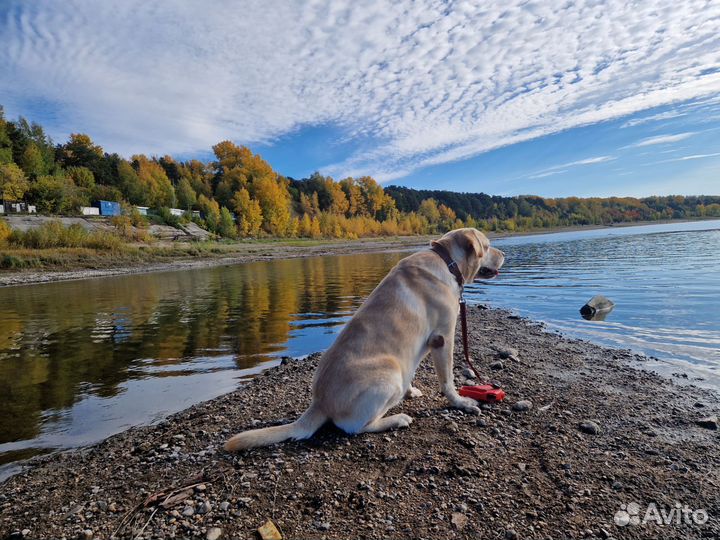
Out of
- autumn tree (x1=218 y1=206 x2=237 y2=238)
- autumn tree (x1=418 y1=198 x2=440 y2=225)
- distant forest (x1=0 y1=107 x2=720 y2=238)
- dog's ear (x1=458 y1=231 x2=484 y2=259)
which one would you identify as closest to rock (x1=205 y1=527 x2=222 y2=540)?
dog's ear (x1=458 y1=231 x2=484 y2=259)

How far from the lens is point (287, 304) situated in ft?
58.0

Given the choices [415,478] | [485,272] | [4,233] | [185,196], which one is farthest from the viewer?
[185,196]

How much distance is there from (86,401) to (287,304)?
1085cm

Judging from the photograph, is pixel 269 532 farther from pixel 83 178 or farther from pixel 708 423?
pixel 83 178

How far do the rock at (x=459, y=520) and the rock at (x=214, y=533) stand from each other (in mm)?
1847

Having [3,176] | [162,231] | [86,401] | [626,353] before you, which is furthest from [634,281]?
[3,176]

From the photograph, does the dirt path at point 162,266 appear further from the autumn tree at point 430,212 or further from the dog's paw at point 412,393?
the autumn tree at point 430,212

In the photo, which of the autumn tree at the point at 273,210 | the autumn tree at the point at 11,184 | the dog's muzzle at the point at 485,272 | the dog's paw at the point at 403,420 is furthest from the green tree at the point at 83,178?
the dog's paw at the point at 403,420

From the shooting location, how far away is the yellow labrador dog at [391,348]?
4160 mm

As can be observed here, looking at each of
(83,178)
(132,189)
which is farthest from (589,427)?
(83,178)

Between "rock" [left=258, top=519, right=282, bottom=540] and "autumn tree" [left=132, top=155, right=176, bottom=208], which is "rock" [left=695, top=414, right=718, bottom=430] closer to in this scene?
"rock" [left=258, top=519, right=282, bottom=540]

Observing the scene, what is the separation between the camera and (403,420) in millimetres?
4559

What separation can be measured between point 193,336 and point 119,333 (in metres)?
2.97

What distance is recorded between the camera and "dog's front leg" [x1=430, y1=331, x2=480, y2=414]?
195 inches
